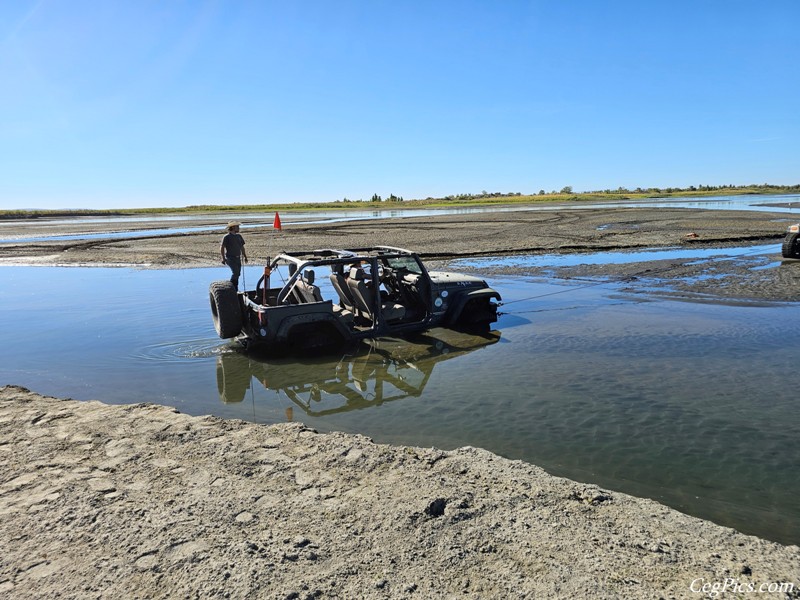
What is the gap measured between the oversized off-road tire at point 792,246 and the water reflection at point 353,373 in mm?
12995

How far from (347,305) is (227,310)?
7.20 ft

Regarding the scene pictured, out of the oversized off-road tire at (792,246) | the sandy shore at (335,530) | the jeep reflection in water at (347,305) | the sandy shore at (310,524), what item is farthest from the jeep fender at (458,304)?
the oversized off-road tire at (792,246)

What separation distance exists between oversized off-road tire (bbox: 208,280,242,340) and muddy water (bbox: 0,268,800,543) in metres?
0.51

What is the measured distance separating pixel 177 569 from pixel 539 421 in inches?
154

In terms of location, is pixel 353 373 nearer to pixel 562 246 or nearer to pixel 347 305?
pixel 347 305

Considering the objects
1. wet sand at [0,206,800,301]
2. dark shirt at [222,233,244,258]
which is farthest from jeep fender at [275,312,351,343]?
wet sand at [0,206,800,301]

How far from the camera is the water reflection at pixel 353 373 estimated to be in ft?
24.8

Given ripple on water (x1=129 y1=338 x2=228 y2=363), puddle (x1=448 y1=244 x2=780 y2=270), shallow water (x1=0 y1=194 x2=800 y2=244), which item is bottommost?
ripple on water (x1=129 y1=338 x2=228 y2=363)

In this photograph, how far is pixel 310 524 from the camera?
3938 mm

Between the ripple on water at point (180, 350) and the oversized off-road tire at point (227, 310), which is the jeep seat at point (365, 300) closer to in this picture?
the oversized off-road tire at point (227, 310)

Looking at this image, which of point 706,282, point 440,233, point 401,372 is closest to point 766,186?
point 440,233

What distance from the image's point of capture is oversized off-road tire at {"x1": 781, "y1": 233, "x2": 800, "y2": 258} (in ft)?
60.6

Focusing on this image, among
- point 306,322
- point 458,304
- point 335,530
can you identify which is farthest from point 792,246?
point 335,530

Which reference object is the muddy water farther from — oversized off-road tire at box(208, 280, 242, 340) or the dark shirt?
the dark shirt
